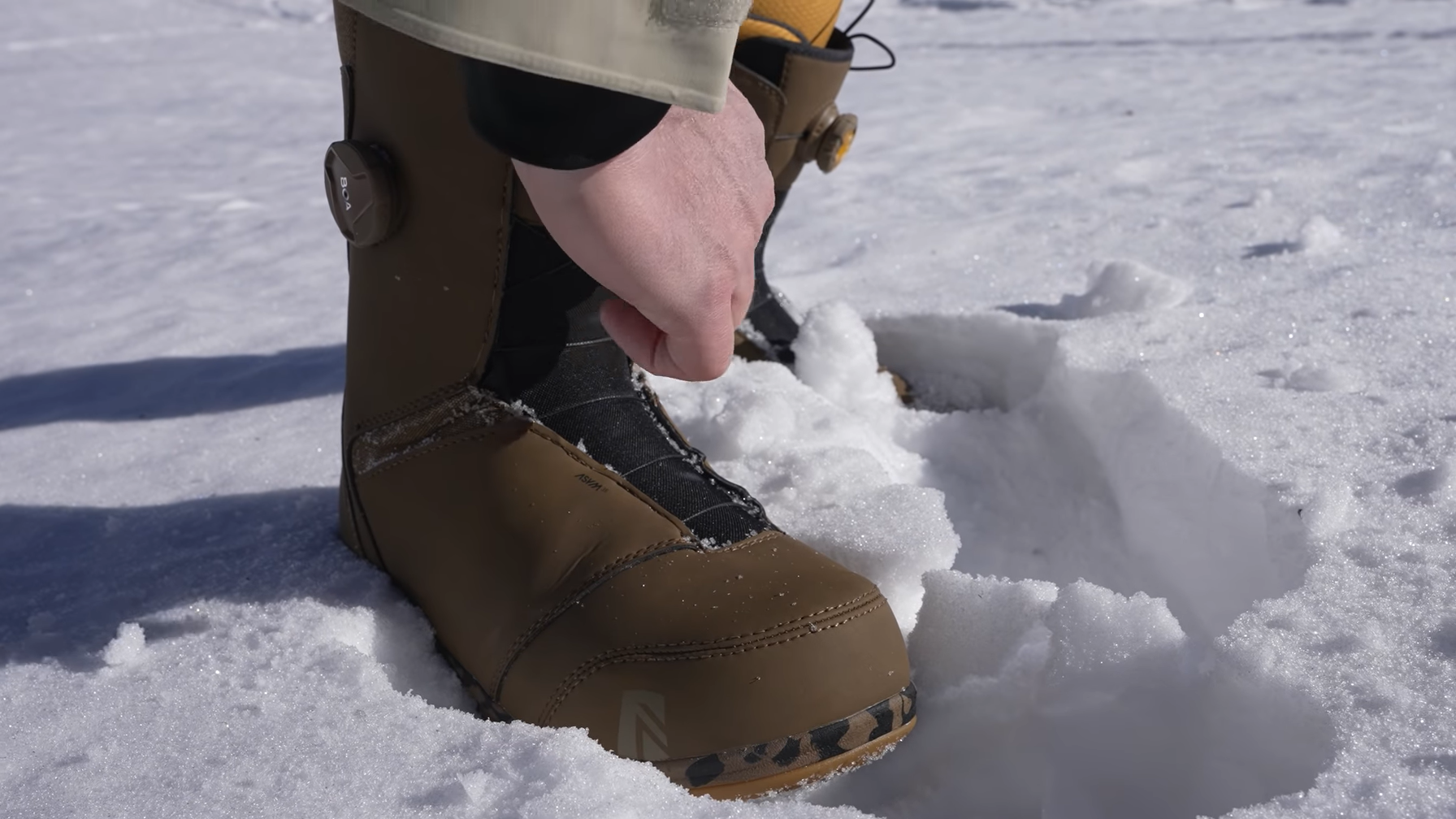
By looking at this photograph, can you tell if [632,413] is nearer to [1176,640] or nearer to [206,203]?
[1176,640]

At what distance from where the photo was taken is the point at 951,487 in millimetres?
1347

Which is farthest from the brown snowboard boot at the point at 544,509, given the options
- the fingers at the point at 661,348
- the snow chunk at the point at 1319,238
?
the snow chunk at the point at 1319,238

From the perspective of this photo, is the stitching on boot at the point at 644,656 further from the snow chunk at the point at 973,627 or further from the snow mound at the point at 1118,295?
the snow mound at the point at 1118,295

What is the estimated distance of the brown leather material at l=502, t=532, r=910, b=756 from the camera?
79 centimetres

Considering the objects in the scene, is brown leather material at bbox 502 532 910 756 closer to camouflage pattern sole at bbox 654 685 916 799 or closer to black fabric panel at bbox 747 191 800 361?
camouflage pattern sole at bbox 654 685 916 799

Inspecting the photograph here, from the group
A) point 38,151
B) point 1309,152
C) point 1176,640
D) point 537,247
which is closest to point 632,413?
point 537,247

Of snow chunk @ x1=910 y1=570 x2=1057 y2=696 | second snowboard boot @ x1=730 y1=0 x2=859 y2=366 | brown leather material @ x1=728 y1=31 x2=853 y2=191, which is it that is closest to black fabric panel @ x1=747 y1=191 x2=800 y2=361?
second snowboard boot @ x1=730 y1=0 x2=859 y2=366

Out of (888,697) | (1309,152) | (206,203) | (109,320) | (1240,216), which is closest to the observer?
(888,697)

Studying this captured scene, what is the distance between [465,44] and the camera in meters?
0.54

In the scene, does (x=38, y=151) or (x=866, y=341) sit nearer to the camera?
(x=866, y=341)

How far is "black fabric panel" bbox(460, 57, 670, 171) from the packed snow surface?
0.41 metres

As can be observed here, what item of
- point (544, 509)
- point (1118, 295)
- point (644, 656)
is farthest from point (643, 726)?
point (1118, 295)

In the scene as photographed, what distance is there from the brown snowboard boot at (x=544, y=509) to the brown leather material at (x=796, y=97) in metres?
0.46

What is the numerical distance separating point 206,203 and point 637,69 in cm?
228
